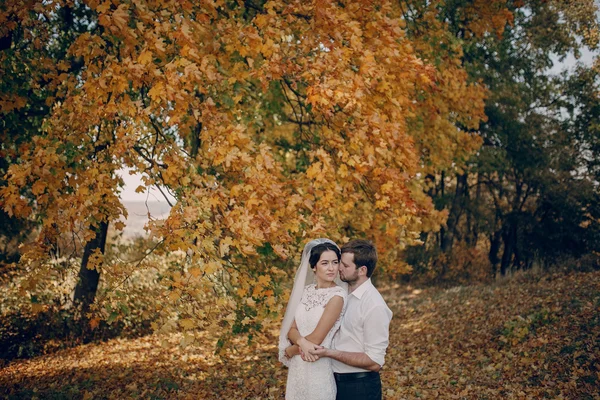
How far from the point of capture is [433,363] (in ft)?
29.9

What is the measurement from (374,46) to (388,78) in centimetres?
48

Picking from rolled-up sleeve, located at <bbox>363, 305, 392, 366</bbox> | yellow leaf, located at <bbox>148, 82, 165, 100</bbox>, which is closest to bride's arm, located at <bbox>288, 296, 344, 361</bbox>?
rolled-up sleeve, located at <bbox>363, 305, 392, 366</bbox>

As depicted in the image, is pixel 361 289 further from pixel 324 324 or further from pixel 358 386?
pixel 358 386

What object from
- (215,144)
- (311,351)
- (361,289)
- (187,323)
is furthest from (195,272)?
(361,289)

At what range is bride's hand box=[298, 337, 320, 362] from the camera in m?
3.46

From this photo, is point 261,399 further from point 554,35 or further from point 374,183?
point 554,35

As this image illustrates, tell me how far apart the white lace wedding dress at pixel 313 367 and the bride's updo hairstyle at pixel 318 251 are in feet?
0.70

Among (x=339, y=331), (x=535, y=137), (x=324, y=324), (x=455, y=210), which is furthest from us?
(x=455, y=210)

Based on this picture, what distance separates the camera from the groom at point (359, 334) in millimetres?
3408

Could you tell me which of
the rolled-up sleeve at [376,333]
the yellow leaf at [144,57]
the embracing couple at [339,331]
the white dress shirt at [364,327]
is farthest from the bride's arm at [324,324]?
the yellow leaf at [144,57]

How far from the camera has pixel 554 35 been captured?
15.8 metres

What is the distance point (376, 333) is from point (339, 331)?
13.0 inches

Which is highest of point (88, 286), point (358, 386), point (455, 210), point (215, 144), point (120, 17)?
point (120, 17)

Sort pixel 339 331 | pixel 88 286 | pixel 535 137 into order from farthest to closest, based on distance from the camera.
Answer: pixel 535 137 < pixel 88 286 < pixel 339 331
